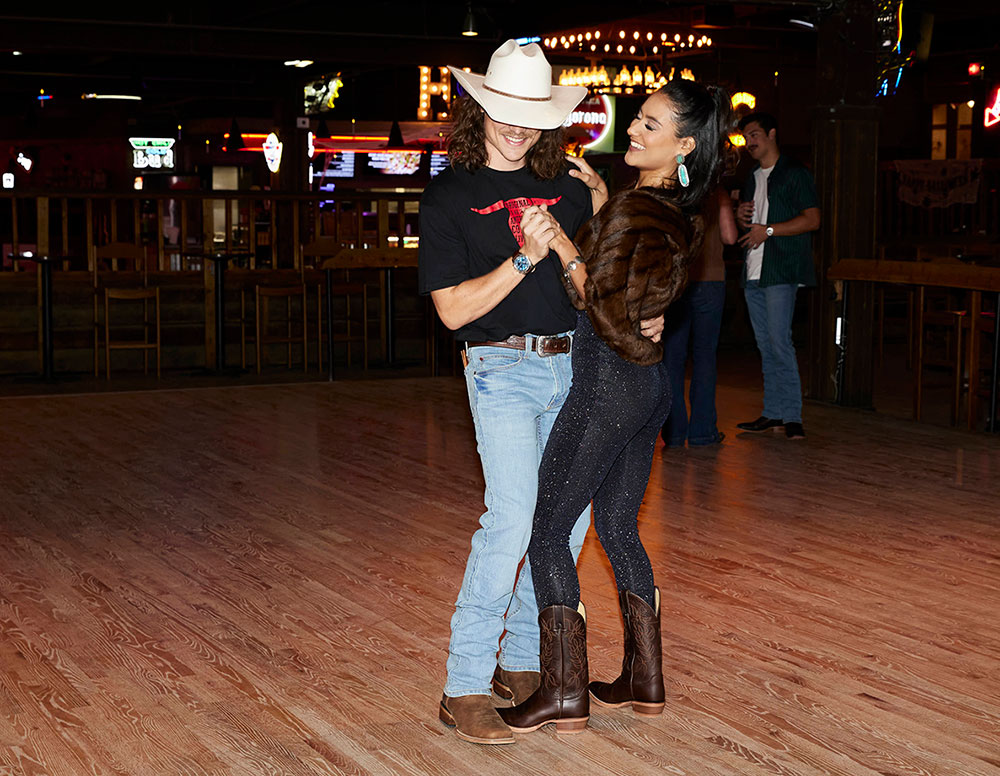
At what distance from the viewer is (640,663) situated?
10.1 feet

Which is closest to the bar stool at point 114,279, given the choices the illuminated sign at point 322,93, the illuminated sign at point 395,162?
the illuminated sign at point 322,93

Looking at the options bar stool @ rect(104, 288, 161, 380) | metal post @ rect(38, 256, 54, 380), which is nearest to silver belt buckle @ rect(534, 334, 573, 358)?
bar stool @ rect(104, 288, 161, 380)

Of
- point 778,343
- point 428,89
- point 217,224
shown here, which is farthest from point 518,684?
point 217,224

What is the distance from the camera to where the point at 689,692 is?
329cm

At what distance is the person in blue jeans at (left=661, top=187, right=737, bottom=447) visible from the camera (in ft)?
21.3

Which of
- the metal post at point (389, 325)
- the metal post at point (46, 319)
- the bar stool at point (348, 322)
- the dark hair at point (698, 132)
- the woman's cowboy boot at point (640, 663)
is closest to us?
the dark hair at point (698, 132)

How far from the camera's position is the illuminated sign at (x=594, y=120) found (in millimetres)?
18562

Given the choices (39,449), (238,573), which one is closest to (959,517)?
(238,573)

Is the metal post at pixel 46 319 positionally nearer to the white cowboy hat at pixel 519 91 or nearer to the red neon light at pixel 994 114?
the white cowboy hat at pixel 519 91

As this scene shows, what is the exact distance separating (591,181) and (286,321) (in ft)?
27.8

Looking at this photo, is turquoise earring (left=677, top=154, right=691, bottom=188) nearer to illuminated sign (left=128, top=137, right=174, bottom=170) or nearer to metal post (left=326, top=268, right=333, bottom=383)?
metal post (left=326, top=268, right=333, bottom=383)

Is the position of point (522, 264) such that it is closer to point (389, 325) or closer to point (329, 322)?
point (329, 322)

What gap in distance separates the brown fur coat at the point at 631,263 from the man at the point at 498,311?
0.30 ft

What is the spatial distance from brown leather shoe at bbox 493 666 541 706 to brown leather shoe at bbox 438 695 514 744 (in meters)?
0.14
